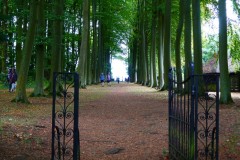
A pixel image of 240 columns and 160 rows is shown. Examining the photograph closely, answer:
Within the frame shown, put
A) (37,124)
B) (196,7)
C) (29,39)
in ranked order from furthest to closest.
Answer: (196,7)
(29,39)
(37,124)

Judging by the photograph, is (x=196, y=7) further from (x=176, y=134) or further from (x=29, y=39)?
(x=176, y=134)

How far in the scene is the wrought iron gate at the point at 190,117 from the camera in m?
5.18

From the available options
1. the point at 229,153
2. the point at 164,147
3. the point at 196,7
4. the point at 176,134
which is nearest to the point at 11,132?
the point at 164,147

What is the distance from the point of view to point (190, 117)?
17.3 ft

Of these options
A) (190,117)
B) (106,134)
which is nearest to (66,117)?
(190,117)

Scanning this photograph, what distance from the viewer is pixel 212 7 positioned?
2445 cm

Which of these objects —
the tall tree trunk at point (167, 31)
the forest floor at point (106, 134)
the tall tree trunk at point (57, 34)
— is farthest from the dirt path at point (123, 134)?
the tall tree trunk at point (167, 31)

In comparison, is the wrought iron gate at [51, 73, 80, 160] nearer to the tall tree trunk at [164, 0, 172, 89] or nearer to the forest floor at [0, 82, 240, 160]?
the forest floor at [0, 82, 240, 160]

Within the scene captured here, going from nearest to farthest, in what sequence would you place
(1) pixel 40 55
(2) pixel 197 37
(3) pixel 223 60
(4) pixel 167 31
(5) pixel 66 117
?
1. (5) pixel 66 117
2. (3) pixel 223 60
3. (2) pixel 197 37
4. (1) pixel 40 55
5. (4) pixel 167 31

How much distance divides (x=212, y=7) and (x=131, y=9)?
2282cm

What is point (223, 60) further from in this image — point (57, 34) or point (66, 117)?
point (66, 117)

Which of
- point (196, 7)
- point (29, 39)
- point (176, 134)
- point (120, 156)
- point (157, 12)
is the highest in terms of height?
point (157, 12)

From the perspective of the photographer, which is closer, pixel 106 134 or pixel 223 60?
pixel 106 134

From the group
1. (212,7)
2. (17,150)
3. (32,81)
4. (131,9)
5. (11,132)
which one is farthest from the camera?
(131,9)
